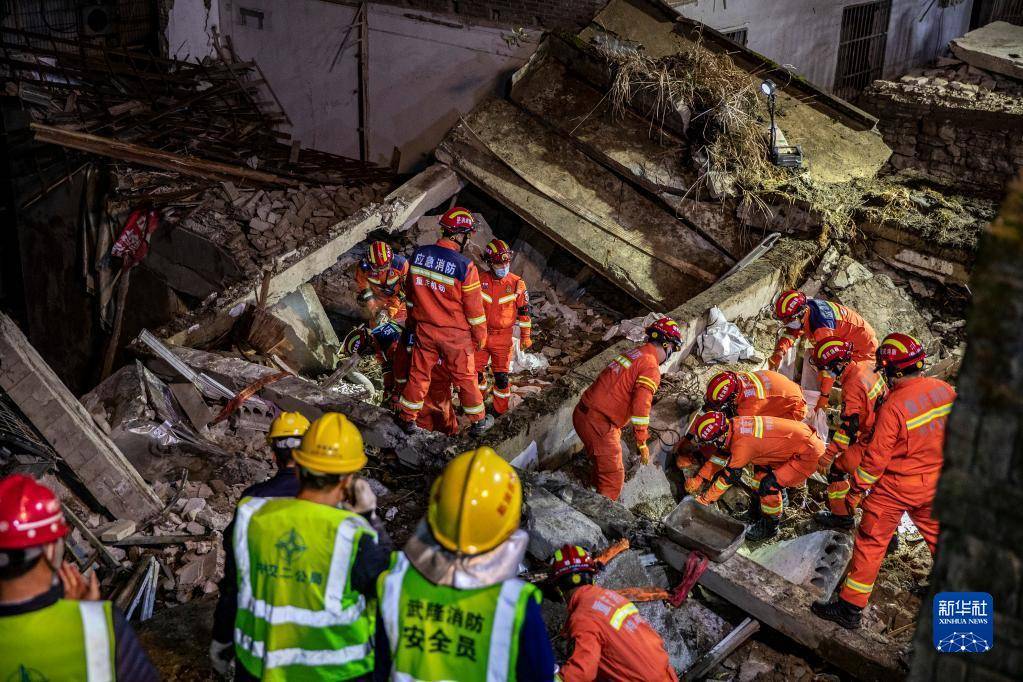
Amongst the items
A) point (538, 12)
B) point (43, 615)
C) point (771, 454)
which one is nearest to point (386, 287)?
point (771, 454)

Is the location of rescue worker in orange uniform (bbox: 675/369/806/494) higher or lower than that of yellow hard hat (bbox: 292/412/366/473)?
lower

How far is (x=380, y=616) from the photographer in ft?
9.24

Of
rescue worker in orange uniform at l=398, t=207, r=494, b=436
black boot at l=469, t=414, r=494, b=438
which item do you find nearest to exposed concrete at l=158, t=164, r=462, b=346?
rescue worker in orange uniform at l=398, t=207, r=494, b=436

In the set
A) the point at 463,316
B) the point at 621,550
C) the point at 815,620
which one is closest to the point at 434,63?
the point at 463,316

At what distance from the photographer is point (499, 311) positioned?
7125 millimetres

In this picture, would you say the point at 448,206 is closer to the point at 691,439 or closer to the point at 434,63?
the point at 434,63

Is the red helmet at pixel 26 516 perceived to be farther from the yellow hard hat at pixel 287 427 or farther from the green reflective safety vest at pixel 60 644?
the yellow hard hat at pixel 287 427

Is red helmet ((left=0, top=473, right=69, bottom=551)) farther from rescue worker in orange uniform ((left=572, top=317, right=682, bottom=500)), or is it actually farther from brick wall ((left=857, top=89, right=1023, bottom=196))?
brick wall ((left=857, top=89, right=1023, bottom=196))

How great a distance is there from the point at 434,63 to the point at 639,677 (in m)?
8.22

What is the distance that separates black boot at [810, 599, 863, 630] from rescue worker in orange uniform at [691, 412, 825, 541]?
114 centimetres

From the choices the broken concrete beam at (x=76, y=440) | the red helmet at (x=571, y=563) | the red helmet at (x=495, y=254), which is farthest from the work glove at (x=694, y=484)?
the broken concrete beam at (x=76, y=440)

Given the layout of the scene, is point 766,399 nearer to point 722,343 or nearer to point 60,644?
Answer: point 722,343

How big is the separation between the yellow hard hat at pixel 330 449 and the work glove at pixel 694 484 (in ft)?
13.3

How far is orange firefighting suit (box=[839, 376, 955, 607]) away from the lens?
514cm
